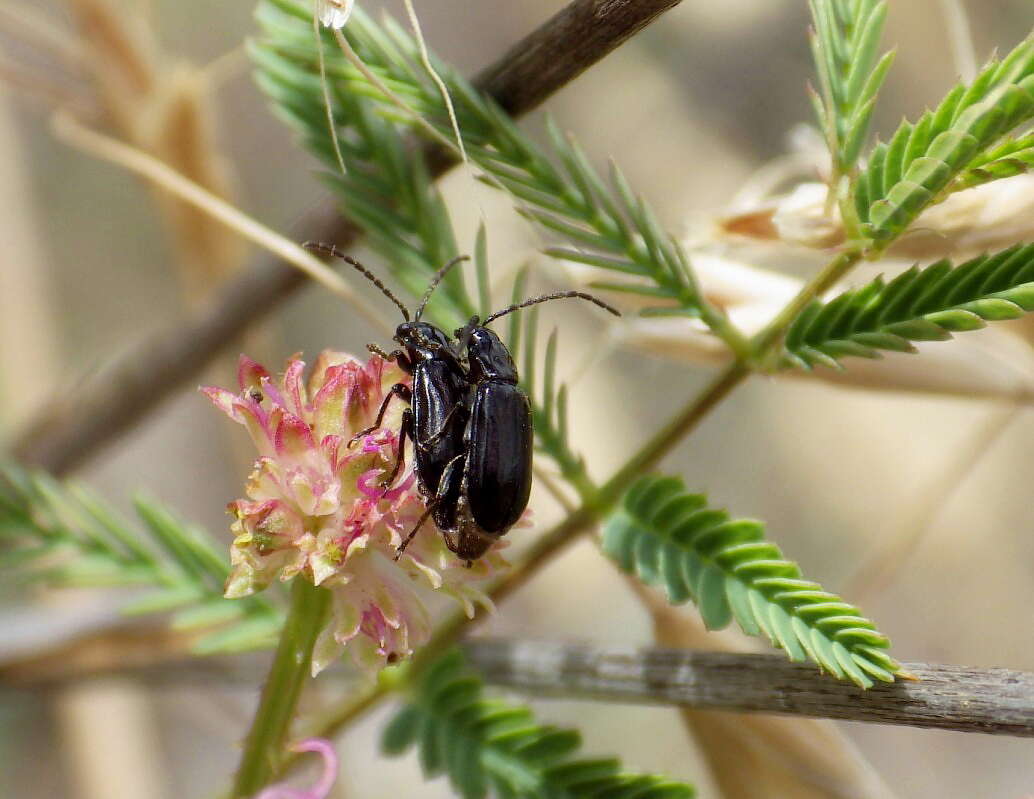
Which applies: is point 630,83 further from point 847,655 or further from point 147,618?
point 847,655

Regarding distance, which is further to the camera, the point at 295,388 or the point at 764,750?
the point at 764,750

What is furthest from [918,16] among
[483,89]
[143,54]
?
[483,89]

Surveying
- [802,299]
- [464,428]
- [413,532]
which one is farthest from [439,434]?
[802,299]

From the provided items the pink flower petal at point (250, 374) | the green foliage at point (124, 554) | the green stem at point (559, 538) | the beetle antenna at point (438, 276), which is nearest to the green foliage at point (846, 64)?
the green stem at point (559, 538)

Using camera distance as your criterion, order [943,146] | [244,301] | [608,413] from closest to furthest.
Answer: [943,146], [244,301], [608,413]

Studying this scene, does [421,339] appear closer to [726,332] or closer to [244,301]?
[726,332]

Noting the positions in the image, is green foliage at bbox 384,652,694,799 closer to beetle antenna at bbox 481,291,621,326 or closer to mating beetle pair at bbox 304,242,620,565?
mating beetle pair at bbox 304,242,620,565
